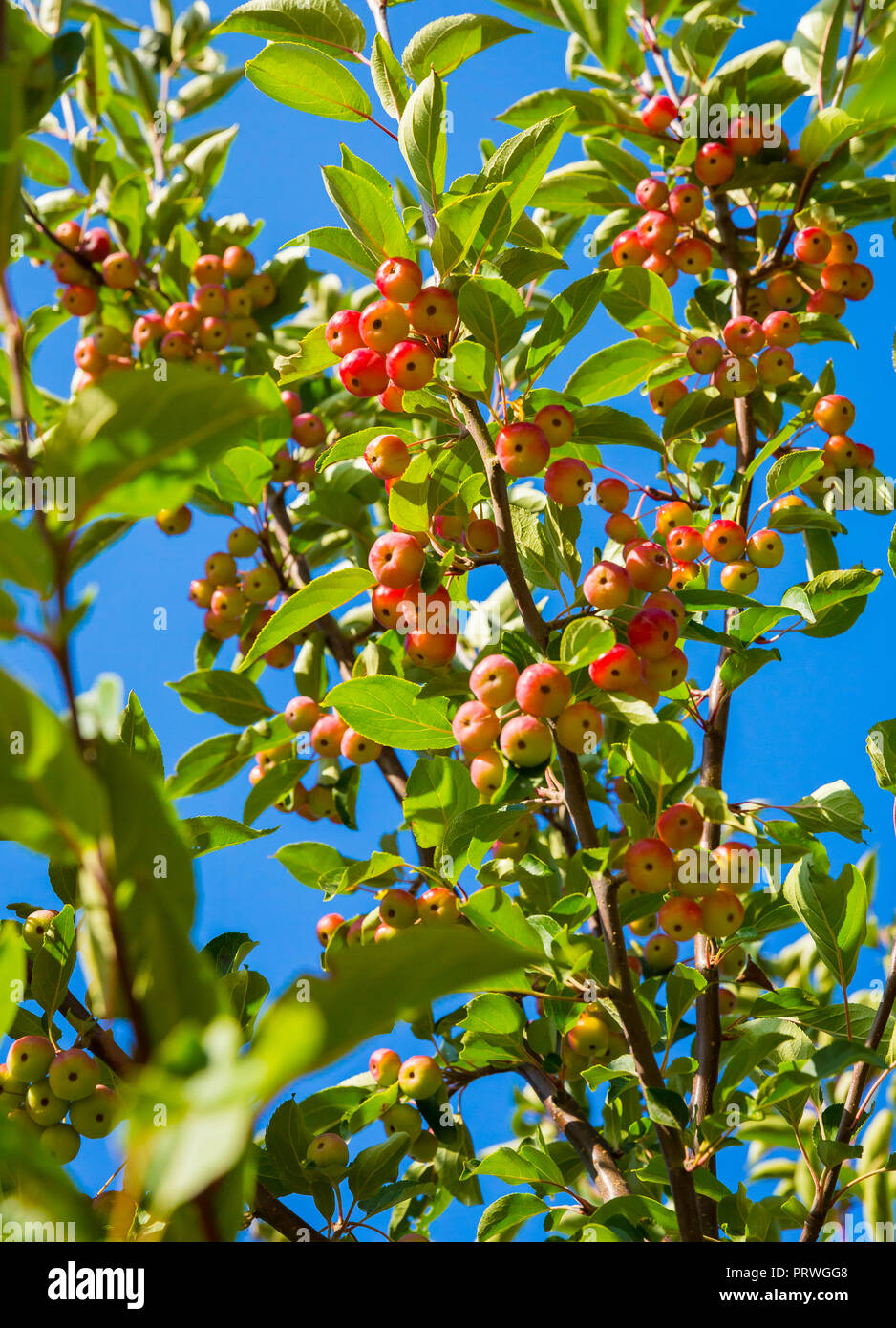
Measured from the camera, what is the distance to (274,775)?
2.16m

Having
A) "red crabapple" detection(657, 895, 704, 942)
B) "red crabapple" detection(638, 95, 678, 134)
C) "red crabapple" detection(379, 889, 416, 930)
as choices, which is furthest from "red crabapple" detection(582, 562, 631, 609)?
"red crabapple" detection(638, 95, 678, 134)

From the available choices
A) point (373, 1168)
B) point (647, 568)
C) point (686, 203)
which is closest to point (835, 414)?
point (686, 203)

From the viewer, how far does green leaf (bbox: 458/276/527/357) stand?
1312 millimetres

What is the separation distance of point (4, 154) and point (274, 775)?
171cm

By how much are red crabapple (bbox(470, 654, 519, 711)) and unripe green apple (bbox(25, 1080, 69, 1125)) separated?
795 mm

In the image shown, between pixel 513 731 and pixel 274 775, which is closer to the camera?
pixel 513 731

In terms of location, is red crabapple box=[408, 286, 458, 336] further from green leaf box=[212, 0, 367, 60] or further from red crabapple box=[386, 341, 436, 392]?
green leaf box=[212, 0, 367, 60]

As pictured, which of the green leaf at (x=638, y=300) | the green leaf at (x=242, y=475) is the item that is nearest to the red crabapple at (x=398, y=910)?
the green leaf at (x=242, y=475)

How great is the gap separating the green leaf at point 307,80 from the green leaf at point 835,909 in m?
1.37

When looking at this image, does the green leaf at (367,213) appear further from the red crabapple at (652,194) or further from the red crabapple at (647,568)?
the red crabapple at (652,194)
